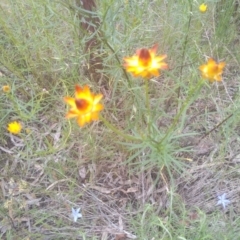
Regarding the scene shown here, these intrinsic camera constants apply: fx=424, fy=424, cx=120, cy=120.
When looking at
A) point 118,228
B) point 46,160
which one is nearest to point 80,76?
point 46,160

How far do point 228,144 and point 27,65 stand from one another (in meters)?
0.92

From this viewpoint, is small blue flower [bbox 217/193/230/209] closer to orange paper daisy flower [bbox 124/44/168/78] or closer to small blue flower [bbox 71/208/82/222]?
small blue flower [bbox 71/208/82/222]

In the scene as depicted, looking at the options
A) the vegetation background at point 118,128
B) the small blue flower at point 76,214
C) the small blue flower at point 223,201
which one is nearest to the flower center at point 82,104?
the vegetation background at point 118,128

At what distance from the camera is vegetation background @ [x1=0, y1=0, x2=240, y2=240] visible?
1.54 m

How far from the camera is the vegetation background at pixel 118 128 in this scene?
5.05 ft

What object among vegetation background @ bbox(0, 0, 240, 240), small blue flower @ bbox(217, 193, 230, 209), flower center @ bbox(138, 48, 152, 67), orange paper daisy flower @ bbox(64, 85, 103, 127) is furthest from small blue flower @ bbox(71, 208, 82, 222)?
flower center @ bbox(138, 48, 152, 67)

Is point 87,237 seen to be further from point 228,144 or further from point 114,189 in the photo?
point 228,144

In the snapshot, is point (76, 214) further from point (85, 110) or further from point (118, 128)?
point (85, 110)

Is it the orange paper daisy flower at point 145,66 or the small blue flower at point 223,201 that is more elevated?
the orange paper daisy flower at point 145,66

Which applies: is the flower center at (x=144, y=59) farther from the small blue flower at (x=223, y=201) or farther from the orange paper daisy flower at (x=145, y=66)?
the small blue flower at (x=223, y=201)

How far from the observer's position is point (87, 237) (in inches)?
61.0

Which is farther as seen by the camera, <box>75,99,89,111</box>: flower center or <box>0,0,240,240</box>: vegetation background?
<box>0,0,240,240</box>: vegetation background

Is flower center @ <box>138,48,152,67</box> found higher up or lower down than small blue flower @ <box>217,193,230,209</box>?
higher up

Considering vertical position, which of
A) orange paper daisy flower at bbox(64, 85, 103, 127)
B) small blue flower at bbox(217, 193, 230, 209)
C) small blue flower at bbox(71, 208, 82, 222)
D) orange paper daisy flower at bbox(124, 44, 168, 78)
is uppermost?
orange paper daisy flower at bbox(124, 44, 168, 78)
